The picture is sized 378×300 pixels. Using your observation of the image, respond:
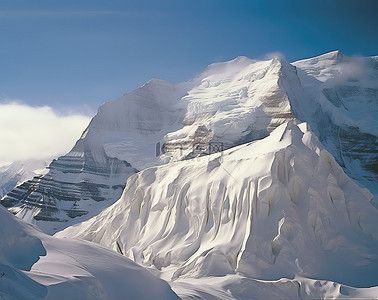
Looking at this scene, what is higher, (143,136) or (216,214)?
(143,136)

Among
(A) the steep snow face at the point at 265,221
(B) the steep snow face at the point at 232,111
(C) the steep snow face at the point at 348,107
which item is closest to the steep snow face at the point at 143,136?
(B) the steep snow face at the point at 232,111

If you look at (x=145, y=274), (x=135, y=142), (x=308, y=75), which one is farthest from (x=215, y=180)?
(x=308, y=75)

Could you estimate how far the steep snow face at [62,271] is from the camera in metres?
11.8

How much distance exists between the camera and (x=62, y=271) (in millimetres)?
13492

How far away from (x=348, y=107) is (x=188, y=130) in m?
25.5

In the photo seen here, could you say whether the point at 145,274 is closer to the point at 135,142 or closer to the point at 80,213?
the point at 80,213

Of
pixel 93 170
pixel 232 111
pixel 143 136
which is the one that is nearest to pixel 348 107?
pixel 232 111

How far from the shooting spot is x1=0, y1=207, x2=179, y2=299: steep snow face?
1180 centimetres

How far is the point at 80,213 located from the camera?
59.9 meters

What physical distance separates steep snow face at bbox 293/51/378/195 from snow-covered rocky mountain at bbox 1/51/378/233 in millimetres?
147

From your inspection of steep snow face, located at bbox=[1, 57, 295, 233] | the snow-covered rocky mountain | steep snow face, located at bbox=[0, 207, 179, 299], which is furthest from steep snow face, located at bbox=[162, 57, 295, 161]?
steep snow face, located at bbox=[0, 207, 179, 299]

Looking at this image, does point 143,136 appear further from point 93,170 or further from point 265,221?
point 265,221

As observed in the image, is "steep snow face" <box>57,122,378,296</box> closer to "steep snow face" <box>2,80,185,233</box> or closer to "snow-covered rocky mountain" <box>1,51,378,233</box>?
"snow-covered rocky mountain" <box>1,51,378,233</box>

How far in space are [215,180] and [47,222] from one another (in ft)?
118
